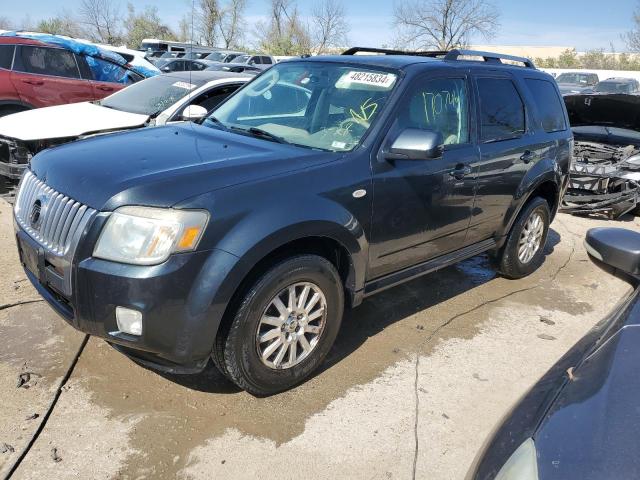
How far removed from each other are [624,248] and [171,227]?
2.12 meters

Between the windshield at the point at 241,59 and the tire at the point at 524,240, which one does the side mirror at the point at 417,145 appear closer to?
the tire at the point at 524,240

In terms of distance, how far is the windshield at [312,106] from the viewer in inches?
136

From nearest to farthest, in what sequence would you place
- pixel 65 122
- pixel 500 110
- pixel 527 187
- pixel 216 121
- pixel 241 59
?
pixel 216 121 < pixel 500 110 < pixel 527 187 < pixel 65 122 < pixel 241 59

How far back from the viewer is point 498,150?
4.25 metres

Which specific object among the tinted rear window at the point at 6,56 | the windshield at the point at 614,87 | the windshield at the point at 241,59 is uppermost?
the windshield at the point at 241,59

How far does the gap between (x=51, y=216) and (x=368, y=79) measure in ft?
7.08

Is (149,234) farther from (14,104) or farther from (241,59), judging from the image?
(241,59)

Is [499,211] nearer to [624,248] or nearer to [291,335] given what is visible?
[624,248]

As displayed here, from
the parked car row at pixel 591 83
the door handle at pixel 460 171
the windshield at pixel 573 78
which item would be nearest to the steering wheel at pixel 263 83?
the door handle at pixel 460 171

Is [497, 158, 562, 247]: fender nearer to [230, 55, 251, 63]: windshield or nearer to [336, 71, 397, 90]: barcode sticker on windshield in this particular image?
[336, 71, 397, 90]: barcode sticker on windshield

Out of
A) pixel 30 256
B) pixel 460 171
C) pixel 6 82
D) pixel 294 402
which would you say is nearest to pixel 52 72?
pixel 6 82

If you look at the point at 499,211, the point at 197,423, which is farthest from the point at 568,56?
the point at 197,423

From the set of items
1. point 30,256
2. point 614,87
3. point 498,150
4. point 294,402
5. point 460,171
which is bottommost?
point 294,402

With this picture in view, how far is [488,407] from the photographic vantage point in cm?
322
